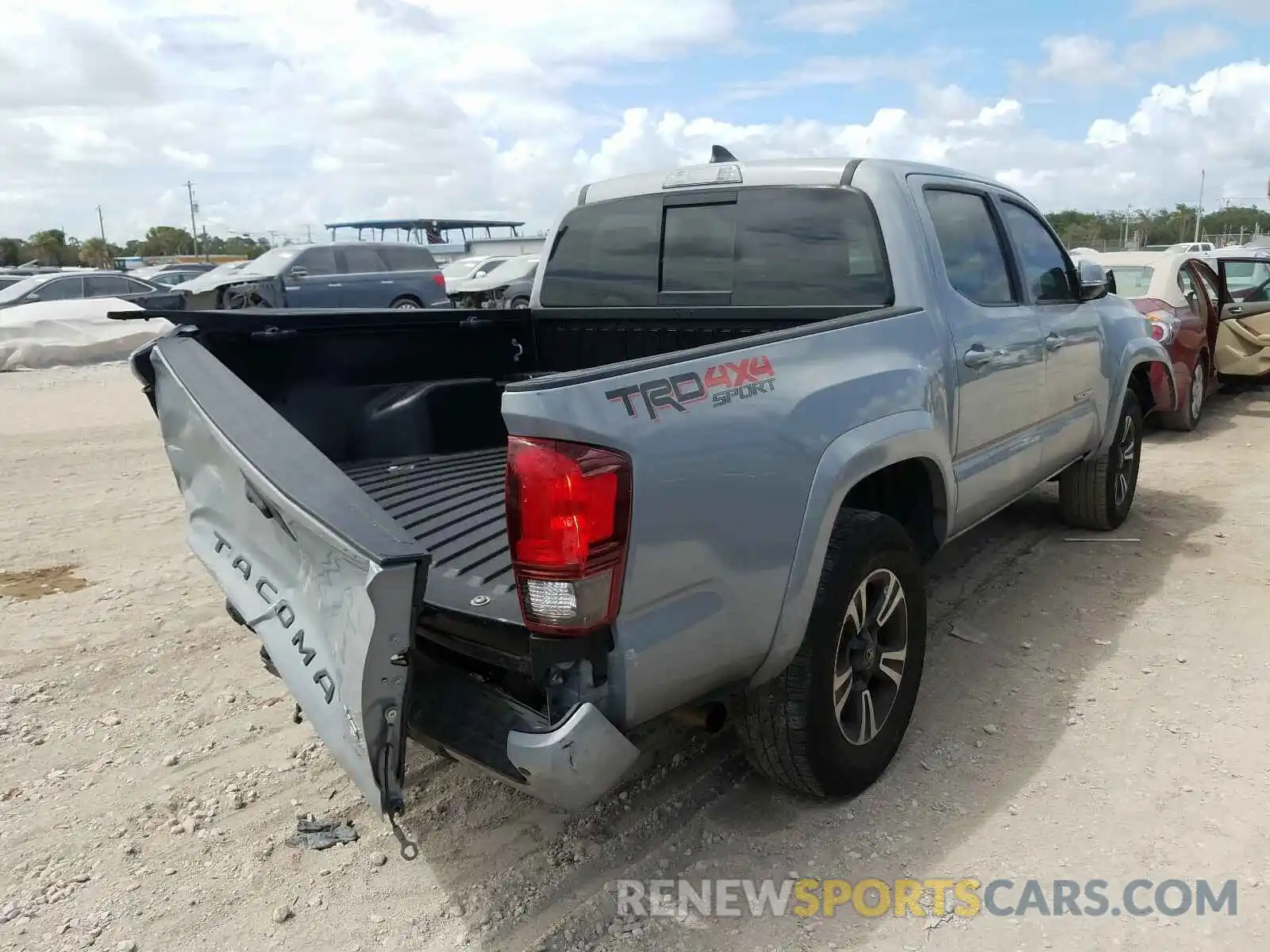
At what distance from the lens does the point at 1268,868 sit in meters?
2.78

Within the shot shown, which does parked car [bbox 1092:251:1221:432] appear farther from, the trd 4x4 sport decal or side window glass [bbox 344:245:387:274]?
side window glass [bbox 344:245:387:274]

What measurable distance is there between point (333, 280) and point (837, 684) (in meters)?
15.1

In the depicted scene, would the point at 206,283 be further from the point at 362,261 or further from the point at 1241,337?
the point at 1241,337

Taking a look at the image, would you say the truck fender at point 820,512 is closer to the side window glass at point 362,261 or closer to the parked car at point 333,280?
the parked car at point 333,280

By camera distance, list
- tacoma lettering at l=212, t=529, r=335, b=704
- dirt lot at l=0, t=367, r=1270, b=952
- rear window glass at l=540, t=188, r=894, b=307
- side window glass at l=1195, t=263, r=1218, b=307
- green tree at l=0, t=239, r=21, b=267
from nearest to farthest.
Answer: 1. tacoma lettering at l=212, t=529, r=335, b=704
2. dirt lot at l=0, t=367, r=1270, b=952
3. rear window glass at l=540, t=188, r=894, b=307
4. side window glass at l=1195, t=263, r=1218, b=307
5. green tree at l=0, t=239, r=21, b=267

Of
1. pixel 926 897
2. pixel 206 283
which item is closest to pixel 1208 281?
pixel 926 897

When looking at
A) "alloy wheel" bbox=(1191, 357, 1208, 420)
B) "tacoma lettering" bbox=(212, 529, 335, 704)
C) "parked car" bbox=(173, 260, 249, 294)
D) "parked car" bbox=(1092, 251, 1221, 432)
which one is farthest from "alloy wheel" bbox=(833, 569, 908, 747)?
"parked car" bbox=(173, 260, 249, 294)

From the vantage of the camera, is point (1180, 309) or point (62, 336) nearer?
point (1180, 309)

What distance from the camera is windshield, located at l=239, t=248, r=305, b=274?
15930 millimetres

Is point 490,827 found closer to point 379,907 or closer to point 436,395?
point 379,907

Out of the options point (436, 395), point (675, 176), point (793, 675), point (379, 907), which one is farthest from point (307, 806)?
point (675, 176)

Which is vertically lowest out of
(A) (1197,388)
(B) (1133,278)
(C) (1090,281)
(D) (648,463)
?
(A) (1197,388)

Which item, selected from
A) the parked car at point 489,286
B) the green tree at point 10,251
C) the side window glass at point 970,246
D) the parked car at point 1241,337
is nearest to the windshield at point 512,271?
the parked car at point 489,286

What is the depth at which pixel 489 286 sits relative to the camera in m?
19.7
